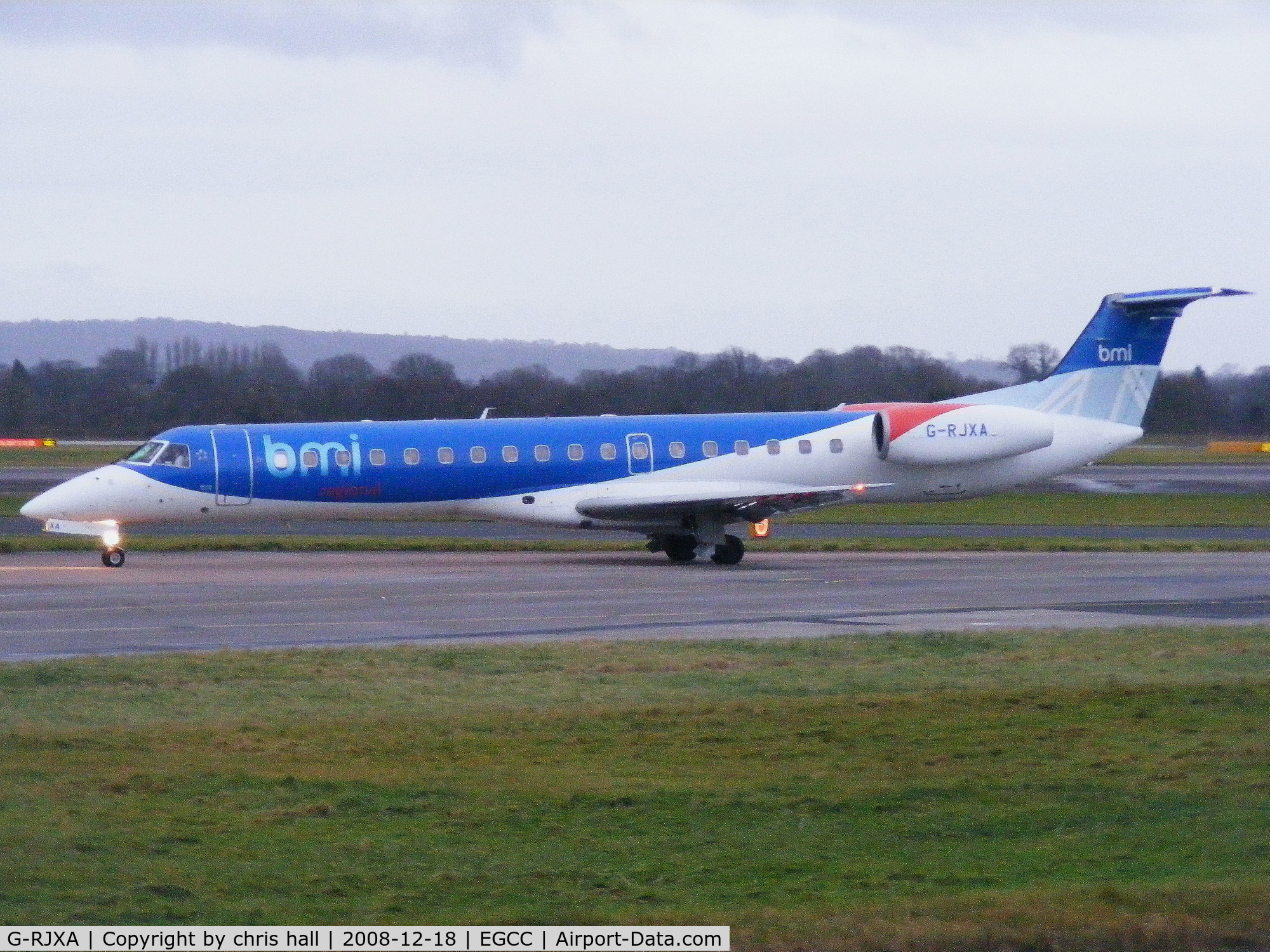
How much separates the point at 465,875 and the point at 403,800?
1700 millimetres

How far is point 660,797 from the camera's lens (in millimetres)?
9656

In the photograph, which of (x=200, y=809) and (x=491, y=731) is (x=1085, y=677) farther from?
(x=200, y=809)

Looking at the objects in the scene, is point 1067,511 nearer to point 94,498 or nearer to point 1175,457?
point 94,498

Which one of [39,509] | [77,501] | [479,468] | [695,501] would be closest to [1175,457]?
[695,501]

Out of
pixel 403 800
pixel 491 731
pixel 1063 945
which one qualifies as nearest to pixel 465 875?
pixel 403 800

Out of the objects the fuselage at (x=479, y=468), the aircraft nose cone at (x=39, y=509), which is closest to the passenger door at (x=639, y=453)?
the fuselage at (x=479, y=468)

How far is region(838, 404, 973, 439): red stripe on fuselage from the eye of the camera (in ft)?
102

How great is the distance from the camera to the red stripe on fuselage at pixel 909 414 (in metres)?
31.0

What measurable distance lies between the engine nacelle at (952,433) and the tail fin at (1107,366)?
120cm

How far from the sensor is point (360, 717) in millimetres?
12602

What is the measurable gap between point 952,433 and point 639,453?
613 centimetres

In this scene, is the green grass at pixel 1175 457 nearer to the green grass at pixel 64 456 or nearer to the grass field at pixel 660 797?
the green grass at pixel 64 456

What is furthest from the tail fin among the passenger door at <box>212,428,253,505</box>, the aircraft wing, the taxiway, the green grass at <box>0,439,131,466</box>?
the green grass at <box>0,439,131,466</box>

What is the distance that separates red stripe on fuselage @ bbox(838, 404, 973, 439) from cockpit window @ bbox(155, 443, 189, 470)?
12876mm
